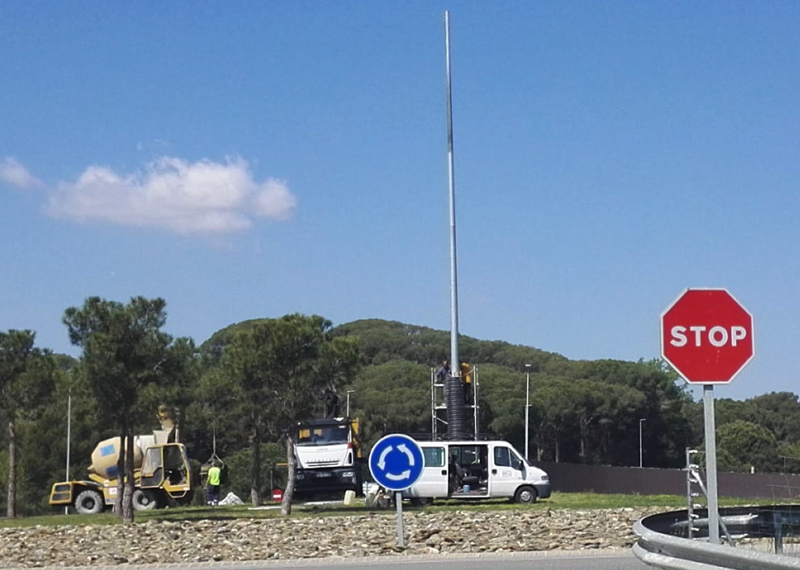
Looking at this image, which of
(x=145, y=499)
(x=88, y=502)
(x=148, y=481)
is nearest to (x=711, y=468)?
(x=145, y=499)

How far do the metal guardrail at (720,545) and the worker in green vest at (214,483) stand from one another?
109 ft

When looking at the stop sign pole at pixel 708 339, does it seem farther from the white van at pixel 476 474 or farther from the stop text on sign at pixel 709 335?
the white van at pixel 476 474

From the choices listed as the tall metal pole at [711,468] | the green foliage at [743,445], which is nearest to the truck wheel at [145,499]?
the tall metal pole at [711,468]

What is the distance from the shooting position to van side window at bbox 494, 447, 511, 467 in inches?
1285

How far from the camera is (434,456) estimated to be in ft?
106

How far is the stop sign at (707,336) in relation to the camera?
30.9ft

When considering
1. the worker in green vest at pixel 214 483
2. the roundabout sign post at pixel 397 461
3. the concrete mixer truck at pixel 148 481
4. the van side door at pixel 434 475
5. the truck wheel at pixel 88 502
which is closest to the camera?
the roundabout sign post at pixel 397 461

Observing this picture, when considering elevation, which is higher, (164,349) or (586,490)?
(164,349)

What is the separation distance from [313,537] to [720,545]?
43.2 feet

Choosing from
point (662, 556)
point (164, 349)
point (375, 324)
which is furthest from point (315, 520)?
point (375, 324)

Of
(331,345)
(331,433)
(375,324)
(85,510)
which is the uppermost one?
(375,324)

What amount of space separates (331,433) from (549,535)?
1859 centimetres

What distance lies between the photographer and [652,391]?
9444 centimetres

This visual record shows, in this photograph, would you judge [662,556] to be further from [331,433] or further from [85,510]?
[85,510]
